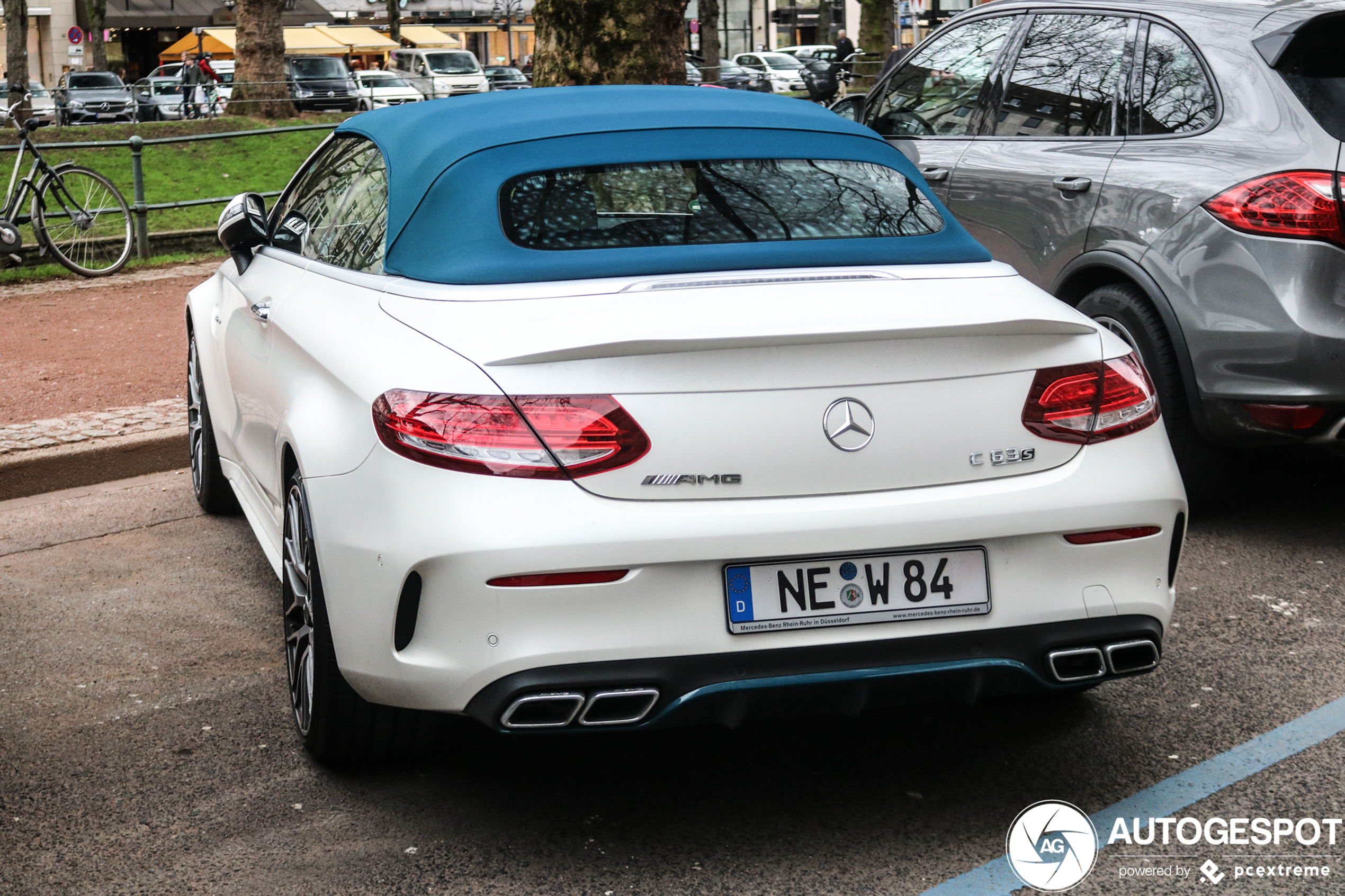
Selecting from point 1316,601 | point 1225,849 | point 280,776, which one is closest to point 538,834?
point 280,776

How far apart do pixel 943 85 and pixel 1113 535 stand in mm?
4213

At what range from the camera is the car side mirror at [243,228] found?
4.76 metres

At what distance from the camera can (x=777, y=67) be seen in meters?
54.5

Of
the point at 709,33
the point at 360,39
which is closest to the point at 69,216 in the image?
the point at 709,33

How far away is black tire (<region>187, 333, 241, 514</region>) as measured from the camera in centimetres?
586

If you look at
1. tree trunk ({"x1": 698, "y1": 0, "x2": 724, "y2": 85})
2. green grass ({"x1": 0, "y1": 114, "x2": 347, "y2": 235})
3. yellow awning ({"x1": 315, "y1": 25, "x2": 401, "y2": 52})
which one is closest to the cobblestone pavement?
green grass ({"x1": 0, "y1": 114, "x2": 347, "y2": 235})

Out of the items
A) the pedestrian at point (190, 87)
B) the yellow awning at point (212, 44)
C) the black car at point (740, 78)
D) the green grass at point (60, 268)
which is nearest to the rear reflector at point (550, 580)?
the green grass at point (60, 268)

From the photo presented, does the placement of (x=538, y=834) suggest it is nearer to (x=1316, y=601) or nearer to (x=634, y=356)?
(x=634, y=356)

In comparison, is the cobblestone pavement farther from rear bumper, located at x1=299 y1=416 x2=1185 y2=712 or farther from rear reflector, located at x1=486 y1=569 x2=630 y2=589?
rear reflector, located at x1=486 y1=569 x2=630 y2=589

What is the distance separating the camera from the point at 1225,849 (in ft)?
10.7

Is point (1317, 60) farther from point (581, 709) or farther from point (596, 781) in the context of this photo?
point (581, 709)

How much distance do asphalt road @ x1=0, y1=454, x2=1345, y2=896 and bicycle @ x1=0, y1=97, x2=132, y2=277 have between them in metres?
7.39

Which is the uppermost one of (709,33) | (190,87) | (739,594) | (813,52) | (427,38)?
(427,38)

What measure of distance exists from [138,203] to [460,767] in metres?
10.3
